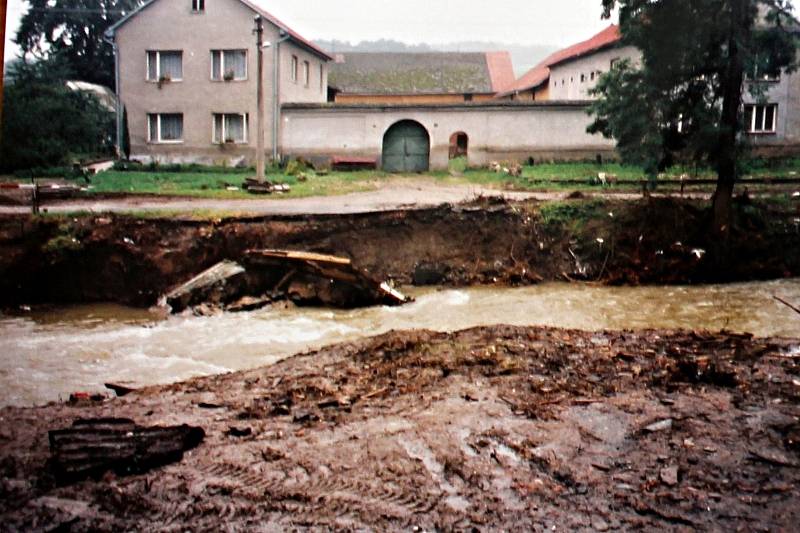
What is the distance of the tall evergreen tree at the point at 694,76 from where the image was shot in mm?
15680

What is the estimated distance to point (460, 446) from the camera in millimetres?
5828

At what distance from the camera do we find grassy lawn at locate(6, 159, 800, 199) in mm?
21234

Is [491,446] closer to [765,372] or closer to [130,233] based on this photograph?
[765,372]

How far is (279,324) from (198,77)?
24497mm

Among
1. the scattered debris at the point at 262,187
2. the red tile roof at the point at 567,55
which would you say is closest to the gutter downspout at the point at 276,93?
the scattered debris at the point at 262,187

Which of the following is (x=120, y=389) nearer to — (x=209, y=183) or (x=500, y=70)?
A: (x=209, y=183)

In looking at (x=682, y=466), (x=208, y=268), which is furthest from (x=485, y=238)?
(x=682, y=466)

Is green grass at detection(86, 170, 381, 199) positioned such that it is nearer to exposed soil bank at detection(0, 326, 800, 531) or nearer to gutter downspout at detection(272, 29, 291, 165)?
gutter downspout at detection(272, 29, 291, 165)

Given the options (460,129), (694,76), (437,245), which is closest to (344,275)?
(437,245)

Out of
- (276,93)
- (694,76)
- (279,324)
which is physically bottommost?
(279,324)

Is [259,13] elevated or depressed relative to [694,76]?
elevated

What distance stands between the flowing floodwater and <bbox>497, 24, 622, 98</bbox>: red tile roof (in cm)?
2049

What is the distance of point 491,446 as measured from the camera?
584cm

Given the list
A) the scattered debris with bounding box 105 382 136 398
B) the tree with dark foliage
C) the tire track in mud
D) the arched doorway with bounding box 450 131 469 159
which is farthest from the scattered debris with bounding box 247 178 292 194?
the arched doorway with bounding box 450 131 469 159
